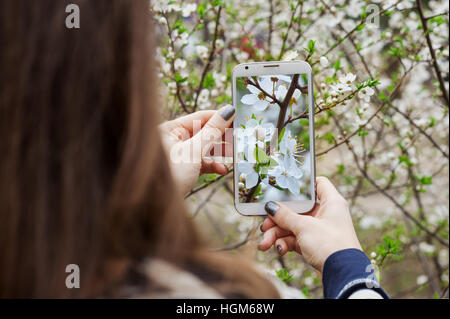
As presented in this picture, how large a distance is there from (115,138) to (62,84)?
0.36 ft

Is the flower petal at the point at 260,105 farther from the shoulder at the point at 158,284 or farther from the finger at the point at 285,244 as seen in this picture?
the shoulder at the point at 158,284

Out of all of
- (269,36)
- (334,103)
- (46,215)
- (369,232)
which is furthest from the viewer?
(369,232)

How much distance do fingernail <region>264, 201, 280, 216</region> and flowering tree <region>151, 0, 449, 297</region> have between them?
0.08 m

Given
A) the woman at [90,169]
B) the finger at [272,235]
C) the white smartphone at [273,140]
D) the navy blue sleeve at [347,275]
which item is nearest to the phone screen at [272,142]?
the white smartphone at [273,140]

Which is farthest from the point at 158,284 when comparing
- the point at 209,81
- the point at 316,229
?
the point at 209,81

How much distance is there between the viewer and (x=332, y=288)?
0.95 meters

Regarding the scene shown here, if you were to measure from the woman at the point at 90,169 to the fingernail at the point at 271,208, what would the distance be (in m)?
0.52

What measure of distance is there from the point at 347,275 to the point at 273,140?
52 cm

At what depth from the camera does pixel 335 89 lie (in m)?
1.40

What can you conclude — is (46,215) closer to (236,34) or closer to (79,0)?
(79,0)

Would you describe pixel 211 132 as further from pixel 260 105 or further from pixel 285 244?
pixel 285 244

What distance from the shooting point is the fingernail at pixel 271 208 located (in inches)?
49.8

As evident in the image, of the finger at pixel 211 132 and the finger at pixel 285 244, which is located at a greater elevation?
the finger at pixel 211 132
